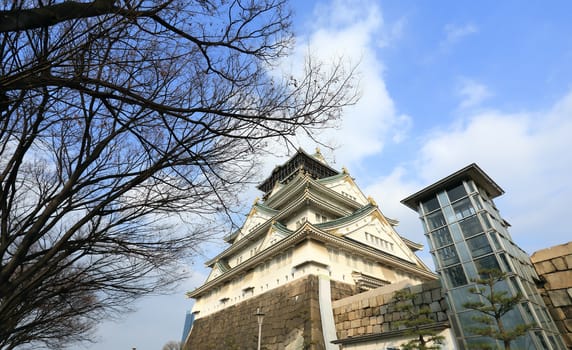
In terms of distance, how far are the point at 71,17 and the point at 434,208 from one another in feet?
30.3

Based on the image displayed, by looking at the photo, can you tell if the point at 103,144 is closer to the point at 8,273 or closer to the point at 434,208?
the point at 8,273

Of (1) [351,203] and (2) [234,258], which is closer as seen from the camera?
(1) [351,203]

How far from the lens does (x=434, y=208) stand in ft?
28.3

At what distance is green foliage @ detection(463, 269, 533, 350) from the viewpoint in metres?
5.64

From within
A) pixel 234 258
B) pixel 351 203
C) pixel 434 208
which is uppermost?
pixel 351 203

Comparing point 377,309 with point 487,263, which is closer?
point 487,263

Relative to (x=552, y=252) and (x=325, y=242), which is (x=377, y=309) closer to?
(x=325, y=242)

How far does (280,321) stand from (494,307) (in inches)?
382

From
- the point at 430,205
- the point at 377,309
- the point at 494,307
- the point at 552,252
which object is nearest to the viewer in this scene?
the point at 494,307

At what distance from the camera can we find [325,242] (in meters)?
14.6

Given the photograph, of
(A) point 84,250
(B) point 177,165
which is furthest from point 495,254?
(A) point 84,250

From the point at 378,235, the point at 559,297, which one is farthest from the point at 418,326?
the point at 378,235

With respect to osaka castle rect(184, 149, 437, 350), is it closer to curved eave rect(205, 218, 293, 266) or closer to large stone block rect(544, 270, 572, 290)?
curved eave rect(205, 218, 293, 266)

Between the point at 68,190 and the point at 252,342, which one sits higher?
the point at 68,190
